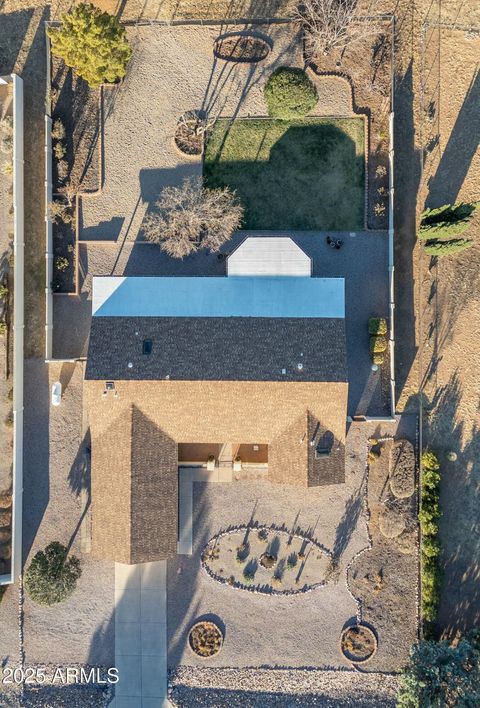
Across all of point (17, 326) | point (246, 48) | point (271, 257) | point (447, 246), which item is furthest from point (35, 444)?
point (246, 48)

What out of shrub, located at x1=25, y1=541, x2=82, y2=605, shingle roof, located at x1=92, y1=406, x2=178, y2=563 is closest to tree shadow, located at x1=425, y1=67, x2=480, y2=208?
shingle roof, located at x1=92, y1=406, x2=178, y2=563

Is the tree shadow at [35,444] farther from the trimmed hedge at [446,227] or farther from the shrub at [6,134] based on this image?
the trimmed hedge at [446,227]

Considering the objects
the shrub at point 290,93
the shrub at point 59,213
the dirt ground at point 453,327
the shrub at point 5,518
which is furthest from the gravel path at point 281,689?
the shrub at point 290,93

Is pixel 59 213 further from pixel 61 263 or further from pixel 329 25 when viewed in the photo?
pixel 329 25

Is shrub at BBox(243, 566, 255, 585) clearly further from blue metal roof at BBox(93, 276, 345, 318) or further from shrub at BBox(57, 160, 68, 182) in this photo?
shrub at BBox(57, 160, 68, 182)

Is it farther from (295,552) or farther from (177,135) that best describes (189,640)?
(177,135)

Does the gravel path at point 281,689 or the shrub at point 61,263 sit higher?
the shrub at point 61,263
